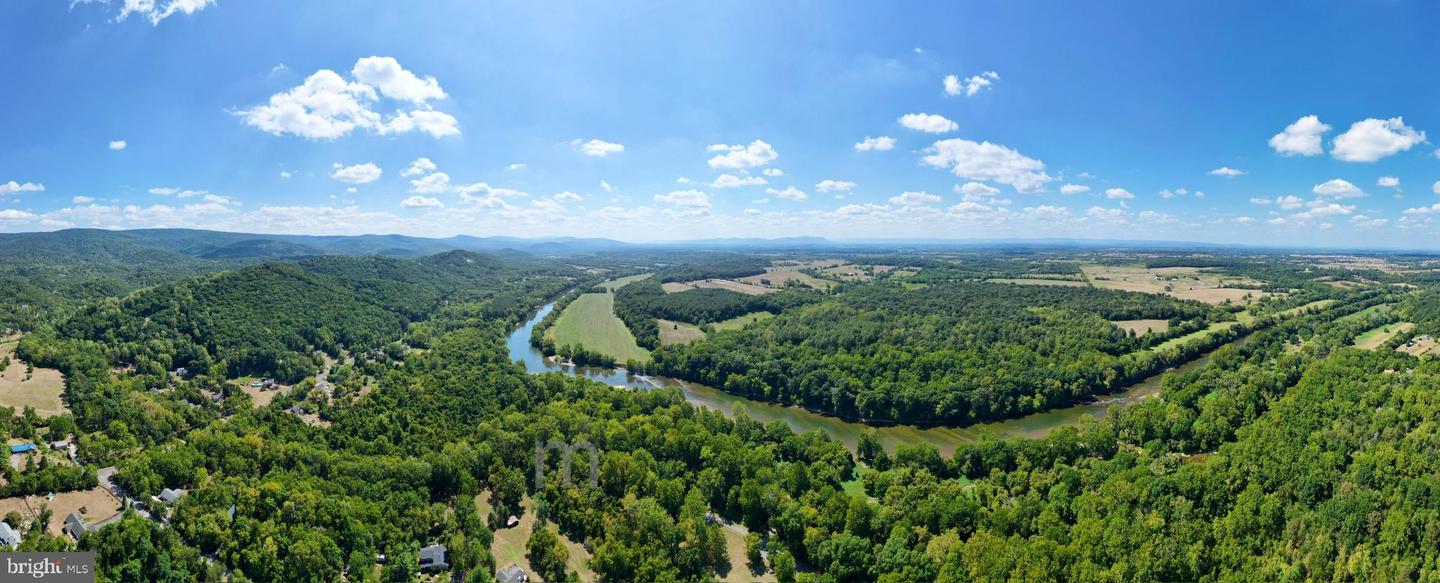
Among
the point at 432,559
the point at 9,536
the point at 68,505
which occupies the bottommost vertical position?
the point at 432,559

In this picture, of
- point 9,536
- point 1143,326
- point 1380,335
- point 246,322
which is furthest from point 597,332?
point 1380,335

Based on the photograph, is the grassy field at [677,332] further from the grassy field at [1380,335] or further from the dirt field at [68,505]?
the grassy field at [1380,335]

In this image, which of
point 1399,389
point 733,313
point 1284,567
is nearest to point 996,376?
point 1399,389

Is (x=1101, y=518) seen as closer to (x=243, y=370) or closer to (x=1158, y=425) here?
(x=1158, y=425)

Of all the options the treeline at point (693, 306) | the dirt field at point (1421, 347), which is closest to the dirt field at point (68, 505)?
the treeline at point (693, 306)

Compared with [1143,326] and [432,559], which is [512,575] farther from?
[1143,326]

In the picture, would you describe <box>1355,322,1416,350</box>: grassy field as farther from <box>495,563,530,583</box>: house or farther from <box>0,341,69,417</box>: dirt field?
<box>0,341,69,417</box>: dirt field
